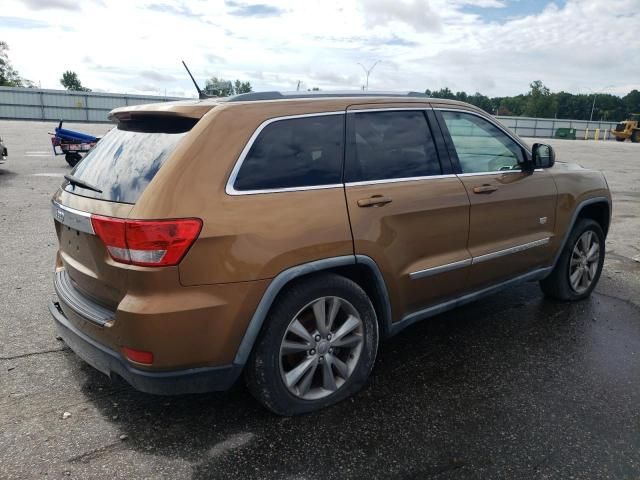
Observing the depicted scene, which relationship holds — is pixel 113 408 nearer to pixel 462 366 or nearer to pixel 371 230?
pixel 371 230

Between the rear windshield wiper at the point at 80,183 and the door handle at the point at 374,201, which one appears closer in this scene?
the rear windshield wiper at the point at 80,183

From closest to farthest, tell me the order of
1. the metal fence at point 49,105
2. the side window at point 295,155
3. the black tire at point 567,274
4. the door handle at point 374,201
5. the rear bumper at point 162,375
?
1. the rear bumper at point 162,375
2. the side window at point 295,155
3. the door handle at point 374,201
4. the black tire at point 567,274
5. the metal fence at point 49,105

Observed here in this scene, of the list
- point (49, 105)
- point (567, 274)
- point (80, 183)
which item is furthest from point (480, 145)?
point (49, 105)

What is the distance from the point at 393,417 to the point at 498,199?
1.78 m

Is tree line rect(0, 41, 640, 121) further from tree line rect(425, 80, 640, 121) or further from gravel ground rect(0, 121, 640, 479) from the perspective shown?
gravel ground rect(0, 121, 640, 479)

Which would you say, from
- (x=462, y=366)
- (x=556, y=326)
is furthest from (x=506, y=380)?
(x=556, y=326)

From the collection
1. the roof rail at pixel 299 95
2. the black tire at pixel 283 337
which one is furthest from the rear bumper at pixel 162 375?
the roof rail at pixel 299 95

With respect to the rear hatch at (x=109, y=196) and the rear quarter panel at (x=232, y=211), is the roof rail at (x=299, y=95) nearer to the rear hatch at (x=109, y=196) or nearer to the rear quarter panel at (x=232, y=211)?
the rear quarter panel at (x=232, y=211)

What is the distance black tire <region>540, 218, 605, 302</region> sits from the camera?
15.1 feet

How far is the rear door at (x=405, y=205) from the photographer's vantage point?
3.00 meters

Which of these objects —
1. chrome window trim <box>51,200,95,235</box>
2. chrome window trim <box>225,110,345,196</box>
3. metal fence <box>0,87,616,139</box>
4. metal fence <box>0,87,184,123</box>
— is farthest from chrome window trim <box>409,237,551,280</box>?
metal fence <box>0,87,184,123</box>

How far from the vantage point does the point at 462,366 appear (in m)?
A: 3.56

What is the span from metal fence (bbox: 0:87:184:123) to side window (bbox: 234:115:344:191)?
4643 centimetres

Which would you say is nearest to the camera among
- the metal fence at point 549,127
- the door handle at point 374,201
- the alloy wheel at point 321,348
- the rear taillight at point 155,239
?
the rear taillight at point 155,239
